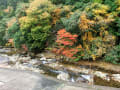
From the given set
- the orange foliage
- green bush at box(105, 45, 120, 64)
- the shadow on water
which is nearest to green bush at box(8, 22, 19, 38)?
the orange foliage

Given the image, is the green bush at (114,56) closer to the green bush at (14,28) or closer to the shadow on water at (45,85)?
the shadow on water at (45,85)

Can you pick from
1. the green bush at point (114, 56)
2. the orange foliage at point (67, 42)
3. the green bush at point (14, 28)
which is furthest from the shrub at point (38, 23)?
the green bush at point (114, 56)

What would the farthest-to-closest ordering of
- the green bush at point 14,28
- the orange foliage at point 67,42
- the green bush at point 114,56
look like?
the green bush at point 14,28
the orange foliage at point 67,42
the green bush at point 114,56

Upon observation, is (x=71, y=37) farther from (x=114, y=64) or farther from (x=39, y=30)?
(x=114, y=64)

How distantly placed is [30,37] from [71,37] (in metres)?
5.75

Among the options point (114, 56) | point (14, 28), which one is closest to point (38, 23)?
point (14, 28)

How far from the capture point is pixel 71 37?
418 inches

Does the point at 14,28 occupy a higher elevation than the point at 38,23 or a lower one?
lower

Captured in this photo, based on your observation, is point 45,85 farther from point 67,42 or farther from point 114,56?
point 114,56

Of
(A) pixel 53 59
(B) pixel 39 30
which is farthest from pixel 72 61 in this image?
(B) pixel 39 30

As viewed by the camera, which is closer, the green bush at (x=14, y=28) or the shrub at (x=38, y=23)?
the shrub at (x=38, y=23)

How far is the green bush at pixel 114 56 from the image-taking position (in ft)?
31.7

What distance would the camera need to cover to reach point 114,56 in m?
9.67

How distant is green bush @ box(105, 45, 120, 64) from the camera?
967 cm
